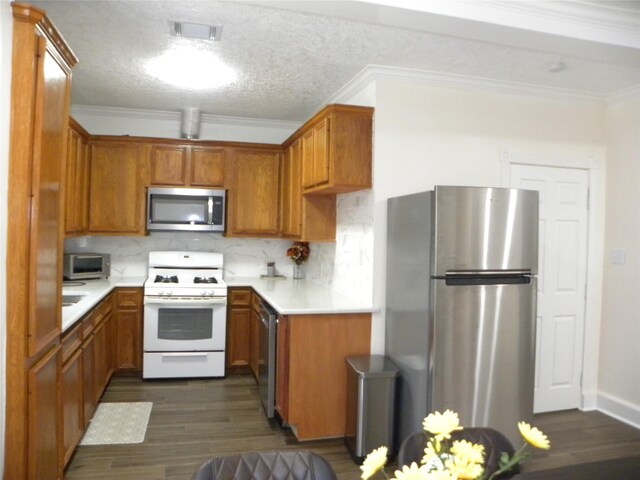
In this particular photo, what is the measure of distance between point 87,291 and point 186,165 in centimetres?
157

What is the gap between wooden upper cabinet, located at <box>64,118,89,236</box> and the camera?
3.66 metres

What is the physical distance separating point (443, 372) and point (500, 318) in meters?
0.46

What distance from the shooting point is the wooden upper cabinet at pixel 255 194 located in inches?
186

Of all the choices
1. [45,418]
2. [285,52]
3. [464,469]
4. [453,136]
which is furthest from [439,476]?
[453,136]

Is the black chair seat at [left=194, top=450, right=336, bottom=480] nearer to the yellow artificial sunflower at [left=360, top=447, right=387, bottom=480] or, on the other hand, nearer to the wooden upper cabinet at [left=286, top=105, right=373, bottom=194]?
the yellow artificial sunflower at [left=360, top=447, right=387, bottom=480]

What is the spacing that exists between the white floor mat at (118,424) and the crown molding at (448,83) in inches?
116

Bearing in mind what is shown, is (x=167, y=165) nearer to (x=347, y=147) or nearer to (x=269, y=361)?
(x=347, y=147)

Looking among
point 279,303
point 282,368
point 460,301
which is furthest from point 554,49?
point 282,368

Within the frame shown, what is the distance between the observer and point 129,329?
428cm

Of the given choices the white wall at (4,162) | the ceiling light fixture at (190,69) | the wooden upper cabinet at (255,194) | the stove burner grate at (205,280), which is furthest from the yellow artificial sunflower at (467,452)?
the wooden upper cabinet at (255,194)

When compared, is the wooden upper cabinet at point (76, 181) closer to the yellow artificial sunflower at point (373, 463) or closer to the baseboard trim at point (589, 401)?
the yellow artificial sunflower at point (373, 463)

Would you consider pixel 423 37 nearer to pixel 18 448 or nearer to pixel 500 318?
pixel 500 318

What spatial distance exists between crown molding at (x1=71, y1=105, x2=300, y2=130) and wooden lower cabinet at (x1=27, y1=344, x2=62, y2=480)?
10.00 ft

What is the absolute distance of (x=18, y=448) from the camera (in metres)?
1.83
